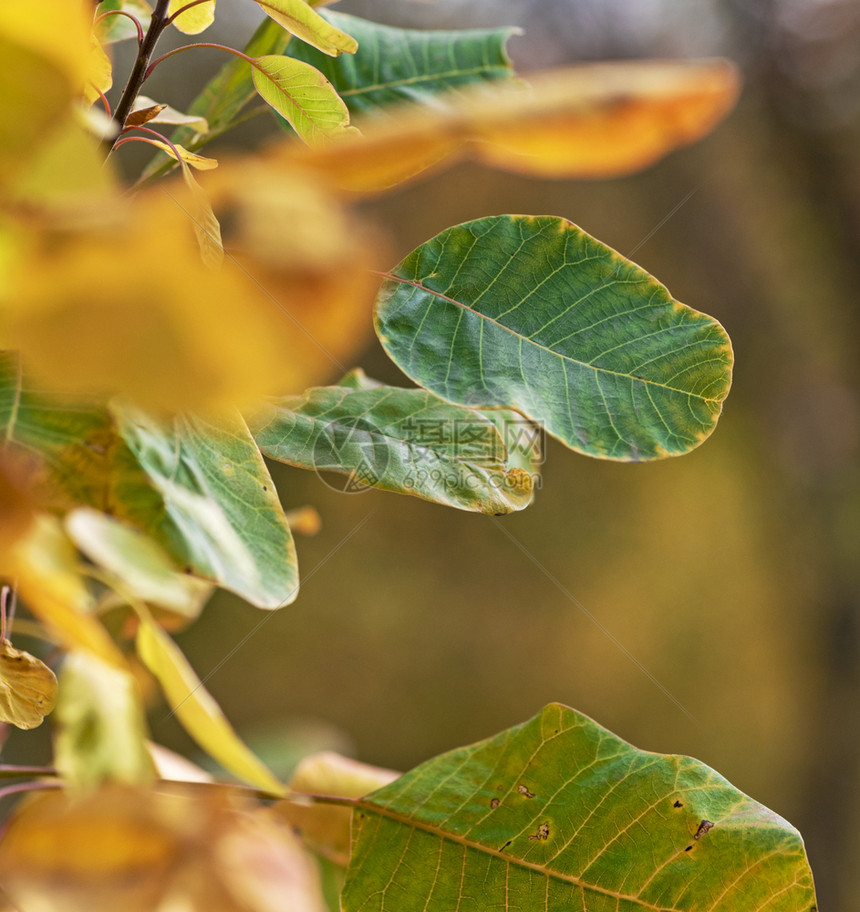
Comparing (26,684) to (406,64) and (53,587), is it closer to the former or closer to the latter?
(53,587)

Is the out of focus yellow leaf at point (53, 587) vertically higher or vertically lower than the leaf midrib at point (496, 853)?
higher

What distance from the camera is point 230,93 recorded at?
38 centimetres

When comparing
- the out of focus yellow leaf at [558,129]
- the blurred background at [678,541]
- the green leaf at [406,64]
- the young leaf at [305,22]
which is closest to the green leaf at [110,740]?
the out of focus yellow leaf at [558,129]

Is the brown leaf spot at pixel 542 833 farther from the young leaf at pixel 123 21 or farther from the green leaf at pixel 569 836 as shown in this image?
the young leaf at pixel 123 21

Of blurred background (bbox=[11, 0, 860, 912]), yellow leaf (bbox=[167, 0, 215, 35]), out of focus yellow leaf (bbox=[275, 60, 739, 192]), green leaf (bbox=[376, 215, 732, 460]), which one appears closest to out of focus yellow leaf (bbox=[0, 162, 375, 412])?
out of focus yellow leaf (bbox=[275, 60, 739, 192])

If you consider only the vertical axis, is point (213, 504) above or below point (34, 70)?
below

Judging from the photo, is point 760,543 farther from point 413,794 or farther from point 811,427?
point 413,794

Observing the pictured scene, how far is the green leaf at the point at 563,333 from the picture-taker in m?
0.26

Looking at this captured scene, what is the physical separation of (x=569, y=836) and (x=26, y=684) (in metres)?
0.20

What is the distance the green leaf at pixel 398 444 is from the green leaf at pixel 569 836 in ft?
0.32

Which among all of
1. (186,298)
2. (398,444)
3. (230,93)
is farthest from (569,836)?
(230,93)

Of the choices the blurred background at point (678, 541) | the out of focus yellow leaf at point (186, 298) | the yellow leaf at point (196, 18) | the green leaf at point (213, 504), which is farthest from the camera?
the blurred background at point (678, 541)

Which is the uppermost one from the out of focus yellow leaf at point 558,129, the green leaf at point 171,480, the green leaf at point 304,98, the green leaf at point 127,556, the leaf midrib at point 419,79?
the leaf midrib at point 419,79

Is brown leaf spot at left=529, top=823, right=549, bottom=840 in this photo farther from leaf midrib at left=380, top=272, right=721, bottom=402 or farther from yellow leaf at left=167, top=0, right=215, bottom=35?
yellow leaf at left=167, top=0, right=215, bottom=35
